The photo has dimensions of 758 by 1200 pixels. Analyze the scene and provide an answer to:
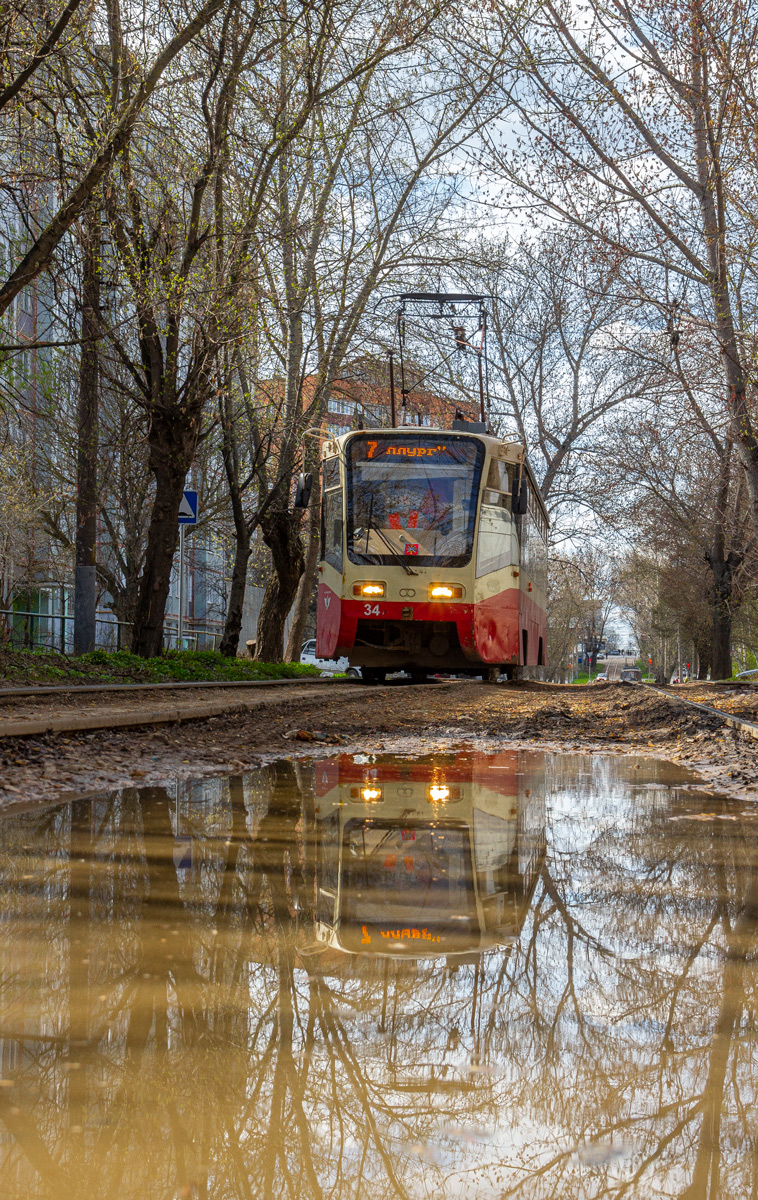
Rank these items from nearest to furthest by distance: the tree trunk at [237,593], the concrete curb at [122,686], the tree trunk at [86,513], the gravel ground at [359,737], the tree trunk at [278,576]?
the gravel ground at [359,737], the concrete curb at [122,686], the tree trunk at [86,513], the tree trunk at [237,593], the tree trunk at [278,576]

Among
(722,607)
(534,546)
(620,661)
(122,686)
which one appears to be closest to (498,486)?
(534,546)

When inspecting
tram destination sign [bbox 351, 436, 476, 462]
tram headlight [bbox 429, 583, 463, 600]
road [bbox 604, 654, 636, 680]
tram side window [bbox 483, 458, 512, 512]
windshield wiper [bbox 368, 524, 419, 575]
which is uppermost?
tram destination sign [bbox 351, 436, 476, 462]

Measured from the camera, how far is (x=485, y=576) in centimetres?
1529

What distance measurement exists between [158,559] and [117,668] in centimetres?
274

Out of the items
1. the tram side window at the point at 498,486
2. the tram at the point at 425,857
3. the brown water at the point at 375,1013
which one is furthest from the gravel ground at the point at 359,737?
the tram side window at the point at 498,486

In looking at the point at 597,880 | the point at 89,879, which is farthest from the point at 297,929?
the point at 597,880

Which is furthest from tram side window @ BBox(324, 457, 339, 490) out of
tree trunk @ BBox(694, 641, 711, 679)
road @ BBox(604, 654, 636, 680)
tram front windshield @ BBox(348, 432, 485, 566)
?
road @ BBox(604, 654, 636, 680)

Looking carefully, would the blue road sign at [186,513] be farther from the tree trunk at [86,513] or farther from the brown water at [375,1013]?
the brown water at [375,1013]

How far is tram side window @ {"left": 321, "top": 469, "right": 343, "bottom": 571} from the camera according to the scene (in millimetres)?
15750

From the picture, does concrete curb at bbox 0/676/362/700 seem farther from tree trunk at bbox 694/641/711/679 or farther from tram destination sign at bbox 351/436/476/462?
tree trunk at bbox 694/641/711/679

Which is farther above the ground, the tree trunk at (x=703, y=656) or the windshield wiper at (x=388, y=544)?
the windshield wiper at (x=388, y=544)

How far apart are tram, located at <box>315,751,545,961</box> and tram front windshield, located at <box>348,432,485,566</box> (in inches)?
356

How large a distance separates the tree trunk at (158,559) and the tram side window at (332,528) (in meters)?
2.20

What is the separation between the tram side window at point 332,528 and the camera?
15750 mm
